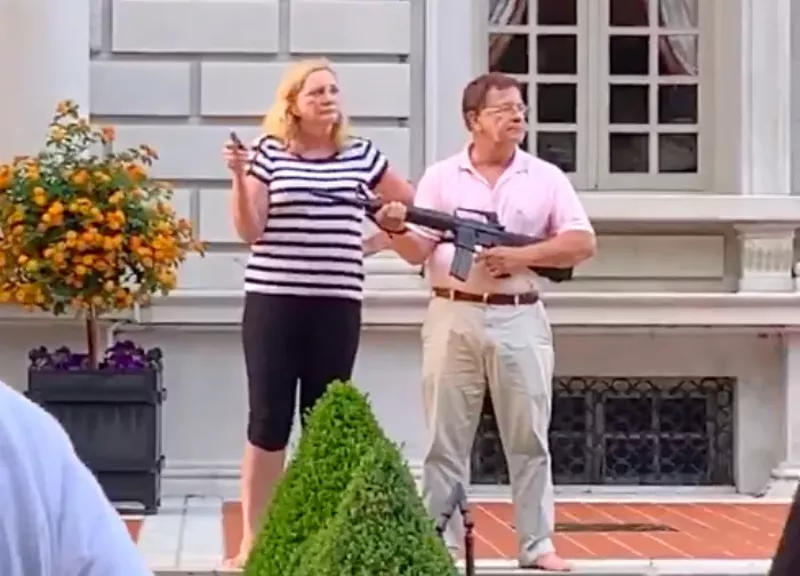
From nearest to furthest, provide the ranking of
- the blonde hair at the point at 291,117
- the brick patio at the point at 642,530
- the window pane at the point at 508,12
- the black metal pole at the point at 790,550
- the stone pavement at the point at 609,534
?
the black metal pole at the point at 790,550
the blonde hair at the point at 291,117
the stone pavement at the point at 609,534
the brick patio at the point at 642,530
the window pane at the point at 508,12

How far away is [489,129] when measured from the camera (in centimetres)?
653

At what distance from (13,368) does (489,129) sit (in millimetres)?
3549

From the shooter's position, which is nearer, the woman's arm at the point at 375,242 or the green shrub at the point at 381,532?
the green shrub at the point at 381,532

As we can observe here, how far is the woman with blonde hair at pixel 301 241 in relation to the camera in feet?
21.5

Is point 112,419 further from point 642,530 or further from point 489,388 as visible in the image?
point 642,530

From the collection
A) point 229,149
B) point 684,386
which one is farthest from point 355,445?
point 684,386

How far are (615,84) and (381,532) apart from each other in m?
7.74

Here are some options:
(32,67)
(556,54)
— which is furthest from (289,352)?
(556,54)

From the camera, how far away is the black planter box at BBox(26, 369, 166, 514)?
8.36 m

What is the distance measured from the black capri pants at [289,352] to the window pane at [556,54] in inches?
158

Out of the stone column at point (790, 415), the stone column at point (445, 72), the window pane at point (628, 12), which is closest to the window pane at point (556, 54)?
the window pane at point (628, 12)

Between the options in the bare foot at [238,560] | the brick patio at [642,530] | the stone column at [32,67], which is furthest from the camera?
the stone column at [32,67]

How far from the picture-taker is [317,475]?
142 inches

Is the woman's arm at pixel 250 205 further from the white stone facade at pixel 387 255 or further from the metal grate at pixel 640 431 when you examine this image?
the metal grate at pixel 640 431
